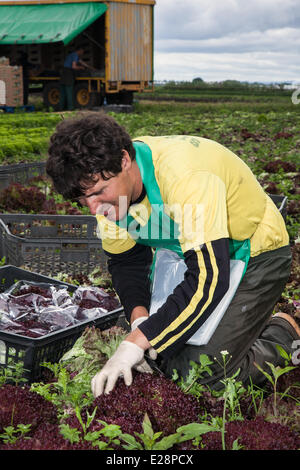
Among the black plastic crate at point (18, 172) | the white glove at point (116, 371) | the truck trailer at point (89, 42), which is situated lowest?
the white glove at point (116, 371)

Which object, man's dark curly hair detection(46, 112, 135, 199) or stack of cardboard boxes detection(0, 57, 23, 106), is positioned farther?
stack of cardboard boxes detection(0, 57, 23, 106)

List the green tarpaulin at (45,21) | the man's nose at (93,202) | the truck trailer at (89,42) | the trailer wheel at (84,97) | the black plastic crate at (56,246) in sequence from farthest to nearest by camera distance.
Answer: the trailer wheel at (84,97) < the truck trailer at (89,42) < the green tarpaulin at (45,21) < the black plastic crate at (56,246) < the man's nose at (93,202)

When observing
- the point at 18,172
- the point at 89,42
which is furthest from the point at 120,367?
the point at 89,42

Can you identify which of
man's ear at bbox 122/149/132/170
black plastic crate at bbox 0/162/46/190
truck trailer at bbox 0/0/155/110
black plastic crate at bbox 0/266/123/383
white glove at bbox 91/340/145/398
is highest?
truck trailer at bbox 0/0/155/110

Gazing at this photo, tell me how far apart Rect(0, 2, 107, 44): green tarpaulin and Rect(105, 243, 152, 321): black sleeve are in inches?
756

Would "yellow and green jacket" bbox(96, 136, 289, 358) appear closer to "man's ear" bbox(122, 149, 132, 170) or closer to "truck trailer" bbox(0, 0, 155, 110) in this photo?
"man's ear" bbox(122, 149, 132, 170)

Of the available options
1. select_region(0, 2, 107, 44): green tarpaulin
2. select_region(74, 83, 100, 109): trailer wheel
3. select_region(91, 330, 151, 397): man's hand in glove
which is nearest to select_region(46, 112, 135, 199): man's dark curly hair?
select_region(91, 330, 151, 397): man's hand in glove

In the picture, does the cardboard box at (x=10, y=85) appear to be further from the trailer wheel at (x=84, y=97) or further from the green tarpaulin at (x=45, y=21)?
the trailer wheel at (x=84, y=97)

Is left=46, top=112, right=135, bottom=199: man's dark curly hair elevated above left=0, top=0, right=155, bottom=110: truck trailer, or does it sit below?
below

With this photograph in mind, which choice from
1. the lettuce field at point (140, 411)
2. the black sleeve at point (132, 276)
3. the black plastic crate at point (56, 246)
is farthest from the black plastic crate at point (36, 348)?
the black plastic crate at point (56, 246)

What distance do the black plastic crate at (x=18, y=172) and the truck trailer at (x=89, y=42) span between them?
15.2 meters

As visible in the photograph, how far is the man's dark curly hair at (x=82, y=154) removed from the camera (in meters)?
2.53

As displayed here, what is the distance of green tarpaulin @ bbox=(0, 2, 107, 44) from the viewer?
21969 mm

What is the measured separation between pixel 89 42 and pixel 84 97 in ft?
9.77
